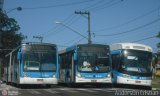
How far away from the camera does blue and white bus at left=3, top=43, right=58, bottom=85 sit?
3262 cm

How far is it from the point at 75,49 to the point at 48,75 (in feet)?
9.14

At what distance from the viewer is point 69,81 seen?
3597cm

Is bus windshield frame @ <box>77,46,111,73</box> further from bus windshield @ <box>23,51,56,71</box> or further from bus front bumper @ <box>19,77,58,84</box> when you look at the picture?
bus front bumper @ <box>19,77,58,84</box>

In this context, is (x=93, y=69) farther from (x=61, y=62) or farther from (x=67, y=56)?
(x=61, y=62)

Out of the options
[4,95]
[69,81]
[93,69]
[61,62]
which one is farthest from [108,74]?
[4,95]

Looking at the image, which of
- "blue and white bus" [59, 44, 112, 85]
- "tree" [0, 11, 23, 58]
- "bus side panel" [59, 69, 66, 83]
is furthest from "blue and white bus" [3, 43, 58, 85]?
"tree" [0, 11, 23, 58]

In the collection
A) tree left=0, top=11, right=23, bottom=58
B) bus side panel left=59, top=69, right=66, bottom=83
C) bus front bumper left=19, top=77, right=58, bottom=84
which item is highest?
tree left=0, top=11, right=23, bottom=58

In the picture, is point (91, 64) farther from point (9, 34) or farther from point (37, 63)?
point (9, 34)

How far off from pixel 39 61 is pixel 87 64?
11.5 ft

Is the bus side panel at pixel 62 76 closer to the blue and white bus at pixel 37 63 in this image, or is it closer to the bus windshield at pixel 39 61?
the blue and white bus at pixel 37 63

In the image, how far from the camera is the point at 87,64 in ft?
111

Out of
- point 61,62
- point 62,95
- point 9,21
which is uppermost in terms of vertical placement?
point 9,21

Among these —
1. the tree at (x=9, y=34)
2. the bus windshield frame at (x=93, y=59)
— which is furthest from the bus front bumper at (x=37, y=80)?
the tree at (x=9, y=34)

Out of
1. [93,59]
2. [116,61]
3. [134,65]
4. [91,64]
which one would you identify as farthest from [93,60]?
[134,65]
